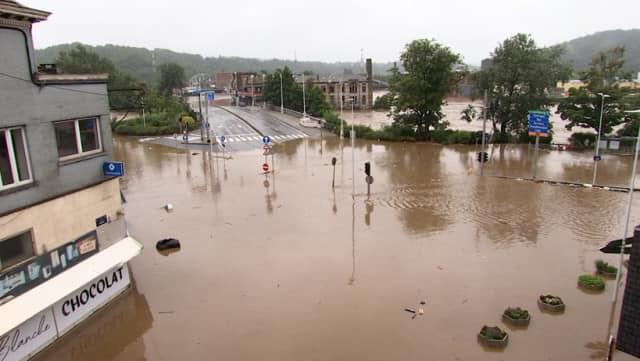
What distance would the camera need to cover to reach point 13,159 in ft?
33.9

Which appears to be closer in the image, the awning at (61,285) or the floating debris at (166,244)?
the awning at (61,285)

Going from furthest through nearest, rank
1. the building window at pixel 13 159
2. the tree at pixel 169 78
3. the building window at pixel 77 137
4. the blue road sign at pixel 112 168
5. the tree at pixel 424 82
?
the tree at pixel 169 78 → the tree at pixel 424 82 → the blue road sign at pixel 112 168 → the building window at pixel 77 137 → the building window at pixel 13 159

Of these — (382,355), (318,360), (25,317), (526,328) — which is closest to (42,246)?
(25,317)

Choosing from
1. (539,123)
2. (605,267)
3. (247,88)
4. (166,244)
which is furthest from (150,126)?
(605,267)

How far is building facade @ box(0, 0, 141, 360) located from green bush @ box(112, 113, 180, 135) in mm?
41815

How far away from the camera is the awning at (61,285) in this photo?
375 inches

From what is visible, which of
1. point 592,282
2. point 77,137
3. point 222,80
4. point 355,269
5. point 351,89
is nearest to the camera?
point 77,137

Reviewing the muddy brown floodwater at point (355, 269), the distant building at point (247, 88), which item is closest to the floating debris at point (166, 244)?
the muddy brown floodwater at point (355, 269)

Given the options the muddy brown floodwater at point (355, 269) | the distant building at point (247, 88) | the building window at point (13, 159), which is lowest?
the muddy brown floodwater at point (355, 269)

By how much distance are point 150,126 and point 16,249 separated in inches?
1829

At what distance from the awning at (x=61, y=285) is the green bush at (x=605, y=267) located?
578 inches

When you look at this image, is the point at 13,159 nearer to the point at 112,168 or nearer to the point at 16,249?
the point at 16,249

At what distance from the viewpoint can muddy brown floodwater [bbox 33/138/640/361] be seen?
37.7 ft

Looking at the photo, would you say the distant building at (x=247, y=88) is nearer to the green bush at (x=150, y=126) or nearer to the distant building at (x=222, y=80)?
the green bush at (x=150, y=126)
